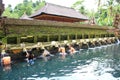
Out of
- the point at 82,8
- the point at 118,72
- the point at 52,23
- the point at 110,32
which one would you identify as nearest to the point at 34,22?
the point at 52,23

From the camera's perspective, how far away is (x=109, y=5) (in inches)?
2119

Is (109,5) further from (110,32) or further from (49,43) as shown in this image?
(49,43)

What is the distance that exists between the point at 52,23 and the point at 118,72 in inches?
520

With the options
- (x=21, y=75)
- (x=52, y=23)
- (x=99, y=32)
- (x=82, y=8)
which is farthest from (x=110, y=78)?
(x=82, y=8)

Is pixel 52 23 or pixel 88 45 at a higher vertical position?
pixel 52 23

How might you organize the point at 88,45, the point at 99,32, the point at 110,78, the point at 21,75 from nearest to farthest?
the point at 110,78
the point at 21,75
the point at 88,45
the point at 99,32

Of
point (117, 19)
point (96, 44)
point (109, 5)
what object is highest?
point (109, 5)

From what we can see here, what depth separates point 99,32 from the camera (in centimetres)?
4056

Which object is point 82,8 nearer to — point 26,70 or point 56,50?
point 56,50

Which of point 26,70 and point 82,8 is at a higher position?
point 82,8

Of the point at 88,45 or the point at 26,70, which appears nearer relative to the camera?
the point at 26,70

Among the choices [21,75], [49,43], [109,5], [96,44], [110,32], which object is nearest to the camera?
[21,75]

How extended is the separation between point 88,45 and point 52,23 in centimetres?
967

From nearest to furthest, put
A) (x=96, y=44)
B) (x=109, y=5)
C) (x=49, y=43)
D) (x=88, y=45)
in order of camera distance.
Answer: (x=49, y=43) → (x=88, y=45) → (x=96, y=44) → (x=109, y=5)
